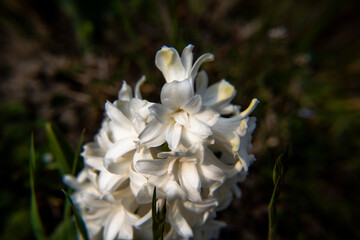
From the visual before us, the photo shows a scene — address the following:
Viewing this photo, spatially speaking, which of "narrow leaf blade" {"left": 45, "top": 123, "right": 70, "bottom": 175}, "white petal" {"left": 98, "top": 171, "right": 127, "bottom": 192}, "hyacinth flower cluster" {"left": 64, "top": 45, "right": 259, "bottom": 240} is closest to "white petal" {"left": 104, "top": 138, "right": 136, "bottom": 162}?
"hyacinth flower cluster" {"left": 64, "top": 45, "right": 259, "bottom": 240}

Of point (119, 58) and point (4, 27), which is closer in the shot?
point (119, 58)

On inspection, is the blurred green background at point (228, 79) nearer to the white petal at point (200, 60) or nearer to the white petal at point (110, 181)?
the white petal at point (200, 60)

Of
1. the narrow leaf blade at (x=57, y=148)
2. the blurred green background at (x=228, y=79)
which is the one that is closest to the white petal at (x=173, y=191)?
the blurred green background at (x=228, y=79)

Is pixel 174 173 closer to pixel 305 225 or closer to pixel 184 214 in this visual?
pixel 184 214

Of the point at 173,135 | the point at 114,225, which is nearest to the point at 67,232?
the point at 114,225

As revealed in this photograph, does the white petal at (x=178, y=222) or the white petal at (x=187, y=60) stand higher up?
the white petal at (x=187, y=60)

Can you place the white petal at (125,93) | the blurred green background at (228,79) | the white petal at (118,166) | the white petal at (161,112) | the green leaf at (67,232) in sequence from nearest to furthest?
the white petal at (161,112) < the white petal at (118,166) < the white petal at (125,93) < the green leaf at (67,232) < the blurred green background at (228,79)

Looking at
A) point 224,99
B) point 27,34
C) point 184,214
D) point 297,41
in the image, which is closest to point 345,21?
point 297,41

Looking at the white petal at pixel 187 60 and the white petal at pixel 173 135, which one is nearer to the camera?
the white petal at pixel 173 135
